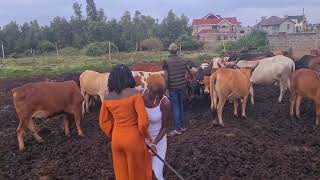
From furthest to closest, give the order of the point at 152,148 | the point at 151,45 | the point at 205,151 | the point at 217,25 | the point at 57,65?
the point at 217,25 < the point at 151,45 < the point at 57,65 < the point at 205,151 < the point at 152,148

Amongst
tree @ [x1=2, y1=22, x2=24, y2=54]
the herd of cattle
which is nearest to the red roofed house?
tree @ [x1=2, y1=22, x2=24, y2=54]

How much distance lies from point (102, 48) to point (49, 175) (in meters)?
38.6

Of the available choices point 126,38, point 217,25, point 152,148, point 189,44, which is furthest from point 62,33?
point 152,148

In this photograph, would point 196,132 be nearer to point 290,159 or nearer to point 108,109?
point 290,159

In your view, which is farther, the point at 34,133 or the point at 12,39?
the point at 12,39

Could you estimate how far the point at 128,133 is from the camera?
5.00 m

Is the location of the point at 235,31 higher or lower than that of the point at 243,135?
higher

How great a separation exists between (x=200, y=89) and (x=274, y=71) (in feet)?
8.87

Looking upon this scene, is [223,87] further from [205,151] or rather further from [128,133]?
[128,133]

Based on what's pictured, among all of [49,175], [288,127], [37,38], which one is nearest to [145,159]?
[49,175]

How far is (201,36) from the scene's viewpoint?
3034 inches

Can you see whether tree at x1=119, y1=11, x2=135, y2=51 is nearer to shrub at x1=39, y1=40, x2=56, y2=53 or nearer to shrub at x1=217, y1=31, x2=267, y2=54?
shrub at x1=39, y1=40, x2=56, y2=53

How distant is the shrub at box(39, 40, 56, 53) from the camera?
165ft

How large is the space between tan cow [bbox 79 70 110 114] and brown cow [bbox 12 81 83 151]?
2022mm
